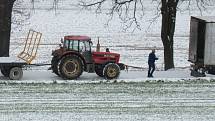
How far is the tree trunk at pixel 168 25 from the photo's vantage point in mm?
29219

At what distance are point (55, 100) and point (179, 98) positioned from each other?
4.93 meters

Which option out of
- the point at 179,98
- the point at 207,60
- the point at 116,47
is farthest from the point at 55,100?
the point at 116,47

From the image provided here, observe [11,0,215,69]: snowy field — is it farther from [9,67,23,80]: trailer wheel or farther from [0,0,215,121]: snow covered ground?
[9,67,23,80]: trailer wheel

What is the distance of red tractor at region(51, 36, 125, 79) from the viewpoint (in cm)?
2439

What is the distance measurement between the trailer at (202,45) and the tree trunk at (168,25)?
2382mm

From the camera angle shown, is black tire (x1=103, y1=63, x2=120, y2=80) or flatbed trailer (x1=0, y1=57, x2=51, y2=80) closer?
flatbed trailer (x1=0, y1=57, x2=51, y2=80)

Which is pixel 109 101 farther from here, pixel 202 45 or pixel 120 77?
pixel 202 45

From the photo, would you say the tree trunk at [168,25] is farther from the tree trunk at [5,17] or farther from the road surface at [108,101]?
the tree trunk at [5,17]

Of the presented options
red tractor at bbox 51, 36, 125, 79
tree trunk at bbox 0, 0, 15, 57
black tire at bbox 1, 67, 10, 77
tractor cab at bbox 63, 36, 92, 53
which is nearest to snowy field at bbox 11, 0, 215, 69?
tree trunk at bbox 0, 0, 15, 57

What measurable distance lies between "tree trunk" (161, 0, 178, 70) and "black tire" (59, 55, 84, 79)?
6.99 m

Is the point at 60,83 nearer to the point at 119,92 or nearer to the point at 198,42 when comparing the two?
the point at 119,92

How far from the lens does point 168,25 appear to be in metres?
29.6

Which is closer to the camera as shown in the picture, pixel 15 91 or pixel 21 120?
pixel 21 120

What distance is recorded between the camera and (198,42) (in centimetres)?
2658
